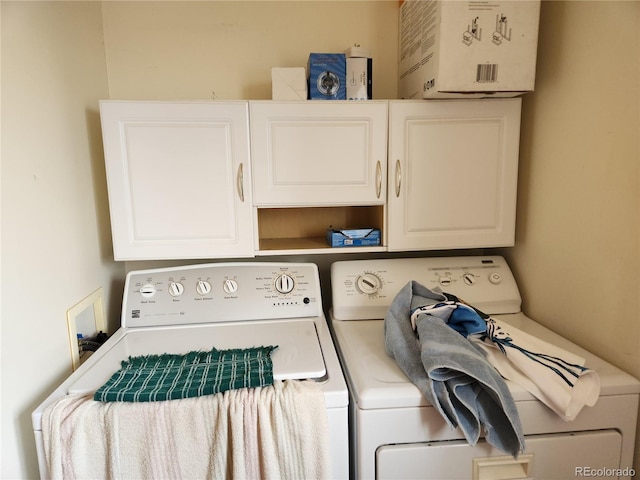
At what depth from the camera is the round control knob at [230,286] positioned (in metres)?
1.34

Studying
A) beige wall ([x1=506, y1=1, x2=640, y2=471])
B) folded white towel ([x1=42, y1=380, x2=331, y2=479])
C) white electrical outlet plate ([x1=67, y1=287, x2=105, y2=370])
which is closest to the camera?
folded white towel ([x1=42, y1=380, x2=331, y2=479])

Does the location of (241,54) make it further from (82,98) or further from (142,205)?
(142,205)

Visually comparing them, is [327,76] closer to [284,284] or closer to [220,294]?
[284,284]

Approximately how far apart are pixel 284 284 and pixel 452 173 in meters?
0.72

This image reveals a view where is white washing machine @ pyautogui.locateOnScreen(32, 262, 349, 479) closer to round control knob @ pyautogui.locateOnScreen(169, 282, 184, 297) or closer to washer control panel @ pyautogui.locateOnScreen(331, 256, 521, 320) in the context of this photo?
round control knob @ pyautogui.locateOnScreen(169, 282, 184, 297)

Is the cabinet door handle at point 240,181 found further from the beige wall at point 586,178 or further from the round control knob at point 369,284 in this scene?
the beige wall at point 586,178

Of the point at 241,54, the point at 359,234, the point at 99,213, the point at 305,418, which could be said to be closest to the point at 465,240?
the point at 359,234

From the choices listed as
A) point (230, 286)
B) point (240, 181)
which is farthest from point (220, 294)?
point (240, 181)

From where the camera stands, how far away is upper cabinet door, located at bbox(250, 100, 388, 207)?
4.07 feet

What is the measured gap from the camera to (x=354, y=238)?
A: 1.37m

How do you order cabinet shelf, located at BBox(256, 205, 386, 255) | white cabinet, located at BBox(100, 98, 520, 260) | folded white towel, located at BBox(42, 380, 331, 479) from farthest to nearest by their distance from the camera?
cabinet shelf, located at BBox(256, 205, 386, 255) < white cabinet, located at BBox(100, 98, 520, 260) < folded white towel, located at BBox(42, 380, 331, 479)

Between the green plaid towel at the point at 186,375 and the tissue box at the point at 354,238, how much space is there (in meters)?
0.47

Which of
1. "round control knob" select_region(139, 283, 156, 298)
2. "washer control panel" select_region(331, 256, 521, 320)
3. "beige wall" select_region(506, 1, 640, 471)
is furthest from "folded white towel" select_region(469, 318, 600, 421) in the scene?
"round control knob" select_region(139, 283, 156, 298)

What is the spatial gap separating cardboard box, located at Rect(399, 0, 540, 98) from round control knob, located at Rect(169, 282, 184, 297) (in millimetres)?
1090
